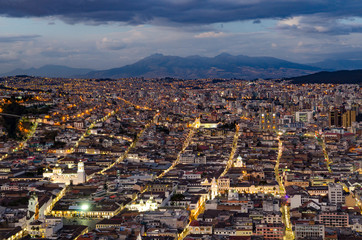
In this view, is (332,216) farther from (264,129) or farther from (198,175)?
(264,129)

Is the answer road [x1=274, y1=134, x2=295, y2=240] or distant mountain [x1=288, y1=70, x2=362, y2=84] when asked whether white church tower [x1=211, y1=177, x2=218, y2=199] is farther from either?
distant mountain [x1=288, y1=70, x2=362, y2=84]

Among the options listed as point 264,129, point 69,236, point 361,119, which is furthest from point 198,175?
point 361,119

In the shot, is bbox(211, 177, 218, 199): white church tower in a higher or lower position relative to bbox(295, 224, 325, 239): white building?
lower

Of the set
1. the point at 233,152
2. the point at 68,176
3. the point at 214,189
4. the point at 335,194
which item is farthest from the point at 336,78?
the point at 335,194

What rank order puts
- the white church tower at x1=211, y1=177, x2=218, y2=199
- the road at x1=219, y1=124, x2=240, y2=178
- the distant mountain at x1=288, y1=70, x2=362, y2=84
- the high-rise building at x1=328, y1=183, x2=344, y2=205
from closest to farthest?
the high-rise building at x1=328, y1=183, x2=344, y2=205 < the white church tower at x1=211, y1=177, x2=218, y2=199 < the road at x1=219, y1=124, x2=240, y2=178 < the distant mountain at x1=288, y1=70, x2=362, y2=84

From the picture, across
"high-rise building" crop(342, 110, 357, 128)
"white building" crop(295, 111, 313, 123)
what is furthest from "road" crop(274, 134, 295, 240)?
"white building" crop(295, 111, 313, 123)
